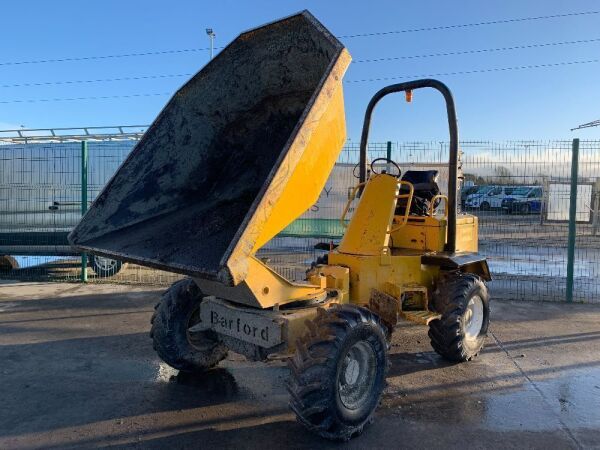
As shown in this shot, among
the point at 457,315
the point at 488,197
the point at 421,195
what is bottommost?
the point at 457,315

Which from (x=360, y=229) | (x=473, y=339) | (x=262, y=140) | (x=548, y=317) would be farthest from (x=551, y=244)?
(x=262, y=140)

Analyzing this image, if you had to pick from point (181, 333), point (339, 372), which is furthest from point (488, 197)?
point (339, 372)

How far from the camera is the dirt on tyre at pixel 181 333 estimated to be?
5055mm

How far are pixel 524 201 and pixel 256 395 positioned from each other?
28.6ft

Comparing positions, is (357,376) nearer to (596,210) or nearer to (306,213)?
(306,213)

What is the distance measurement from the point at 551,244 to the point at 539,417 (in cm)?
1161

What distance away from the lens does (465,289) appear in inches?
223

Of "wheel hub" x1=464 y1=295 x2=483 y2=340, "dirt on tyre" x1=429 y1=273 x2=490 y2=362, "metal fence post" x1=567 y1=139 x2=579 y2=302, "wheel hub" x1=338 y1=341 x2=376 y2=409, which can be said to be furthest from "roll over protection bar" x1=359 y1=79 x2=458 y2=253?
"metal fence post" x1=567 y1=139 x2=579 y2=302

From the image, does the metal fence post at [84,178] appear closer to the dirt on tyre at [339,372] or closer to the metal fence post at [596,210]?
the dirt on tyre at [339,372]

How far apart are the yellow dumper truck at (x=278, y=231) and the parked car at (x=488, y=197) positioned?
4523 millimetres

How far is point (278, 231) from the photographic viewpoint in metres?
3.92

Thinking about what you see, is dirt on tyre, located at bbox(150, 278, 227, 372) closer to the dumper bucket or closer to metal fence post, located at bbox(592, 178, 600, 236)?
the dumper bucket

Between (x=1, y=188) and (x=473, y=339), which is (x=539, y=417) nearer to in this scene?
(x=473, y=339)

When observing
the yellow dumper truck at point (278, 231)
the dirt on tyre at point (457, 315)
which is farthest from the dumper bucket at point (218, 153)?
the dirt on tyre at point (457, 315)
